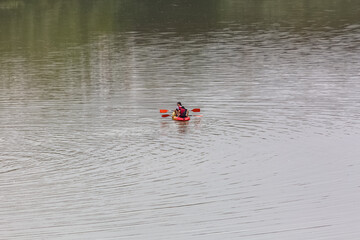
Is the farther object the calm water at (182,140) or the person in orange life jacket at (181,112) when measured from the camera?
the person in orange life jacket at (181,112)

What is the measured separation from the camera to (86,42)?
8044 centimetres

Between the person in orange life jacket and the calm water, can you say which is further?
the person in orange life jacket

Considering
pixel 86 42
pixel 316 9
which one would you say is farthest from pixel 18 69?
pixel 316 9

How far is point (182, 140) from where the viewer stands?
33.7 meters

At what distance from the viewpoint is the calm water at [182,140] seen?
22.8 metres

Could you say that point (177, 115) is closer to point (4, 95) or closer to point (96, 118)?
point (96, 118)

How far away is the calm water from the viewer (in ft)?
74.7

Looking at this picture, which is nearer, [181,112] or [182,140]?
[182,140]

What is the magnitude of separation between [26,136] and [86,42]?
46.7 meters

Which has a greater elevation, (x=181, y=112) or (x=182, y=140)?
(x=181, y=112)

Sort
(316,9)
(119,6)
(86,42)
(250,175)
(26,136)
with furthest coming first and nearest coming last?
(119,6) → (316,9) → (86,42) → (26,136) → (250,175)

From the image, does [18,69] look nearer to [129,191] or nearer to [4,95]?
[4,95]

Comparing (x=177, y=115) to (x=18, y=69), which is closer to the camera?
(x=177, y=115)

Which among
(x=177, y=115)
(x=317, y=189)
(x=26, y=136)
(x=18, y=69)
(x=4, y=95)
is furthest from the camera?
(x=18, y=69)
